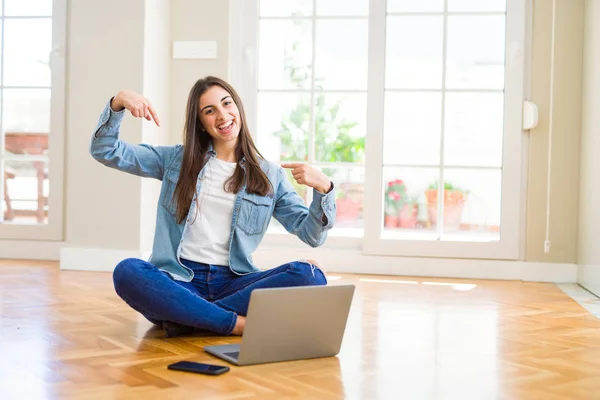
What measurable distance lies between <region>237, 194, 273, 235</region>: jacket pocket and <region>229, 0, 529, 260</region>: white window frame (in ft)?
6.73

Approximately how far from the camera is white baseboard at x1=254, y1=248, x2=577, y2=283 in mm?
4699

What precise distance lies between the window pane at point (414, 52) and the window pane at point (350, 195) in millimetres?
581

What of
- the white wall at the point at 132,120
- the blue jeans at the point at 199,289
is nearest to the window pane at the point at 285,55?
the white wall at the point at 132,120

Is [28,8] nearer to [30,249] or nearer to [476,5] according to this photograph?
[30,249]

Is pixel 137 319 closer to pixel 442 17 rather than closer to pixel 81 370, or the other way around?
pixel 81 370

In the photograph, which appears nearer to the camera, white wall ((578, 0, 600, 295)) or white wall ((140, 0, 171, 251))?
white wall ((578, 0, 600, 295))

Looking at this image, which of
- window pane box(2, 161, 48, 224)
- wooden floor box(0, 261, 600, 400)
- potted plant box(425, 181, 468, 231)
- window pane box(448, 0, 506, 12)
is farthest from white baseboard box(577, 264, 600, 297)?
window pane box(2, 161, 48, 224)

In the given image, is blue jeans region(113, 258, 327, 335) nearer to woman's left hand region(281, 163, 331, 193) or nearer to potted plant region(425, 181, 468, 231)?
woman's left hand region(281, 163, 331, 193)

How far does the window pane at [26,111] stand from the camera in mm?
5164

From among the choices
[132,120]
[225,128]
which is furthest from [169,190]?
[132,120]

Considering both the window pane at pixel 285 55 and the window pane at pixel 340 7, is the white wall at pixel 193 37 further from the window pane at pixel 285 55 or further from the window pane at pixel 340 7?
the window pane at pixel 340 7

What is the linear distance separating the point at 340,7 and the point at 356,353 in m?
2.93

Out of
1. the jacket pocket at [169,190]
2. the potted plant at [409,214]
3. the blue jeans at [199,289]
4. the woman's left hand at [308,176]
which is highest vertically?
the woman's left hand at [308,176]

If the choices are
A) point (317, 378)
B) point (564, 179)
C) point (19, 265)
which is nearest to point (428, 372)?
point (317, 378)
